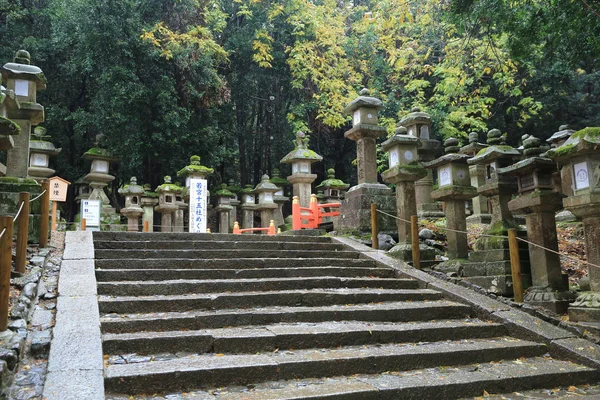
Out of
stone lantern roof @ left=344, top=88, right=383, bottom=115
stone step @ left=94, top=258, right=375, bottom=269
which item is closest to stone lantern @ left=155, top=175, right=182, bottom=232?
stone lantern roof @ left=344, top=88, right=383, bottom=115

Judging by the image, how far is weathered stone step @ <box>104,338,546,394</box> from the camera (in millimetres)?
3593

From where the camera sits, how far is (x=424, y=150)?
12.7 m

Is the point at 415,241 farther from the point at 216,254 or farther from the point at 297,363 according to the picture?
the point at 297,363

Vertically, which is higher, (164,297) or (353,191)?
(353,191)

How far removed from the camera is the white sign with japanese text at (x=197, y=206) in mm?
13977

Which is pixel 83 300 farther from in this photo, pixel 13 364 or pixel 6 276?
pixel 13 364

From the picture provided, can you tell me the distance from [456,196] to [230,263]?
4025 mm

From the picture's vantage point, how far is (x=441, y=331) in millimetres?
5336

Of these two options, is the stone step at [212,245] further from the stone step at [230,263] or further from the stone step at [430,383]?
the stone step at [430,383]

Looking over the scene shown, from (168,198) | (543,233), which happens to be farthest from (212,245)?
(168,198)

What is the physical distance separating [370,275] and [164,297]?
3346 millimetres

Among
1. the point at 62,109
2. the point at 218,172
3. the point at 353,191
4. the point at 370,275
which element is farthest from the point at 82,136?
the point at 370,275

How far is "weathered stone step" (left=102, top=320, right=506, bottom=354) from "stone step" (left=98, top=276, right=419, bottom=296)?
1070mm

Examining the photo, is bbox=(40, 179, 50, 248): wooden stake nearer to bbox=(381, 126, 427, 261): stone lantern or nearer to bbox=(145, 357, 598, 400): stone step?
bbox=(145, 357, 598, 400): stone step
